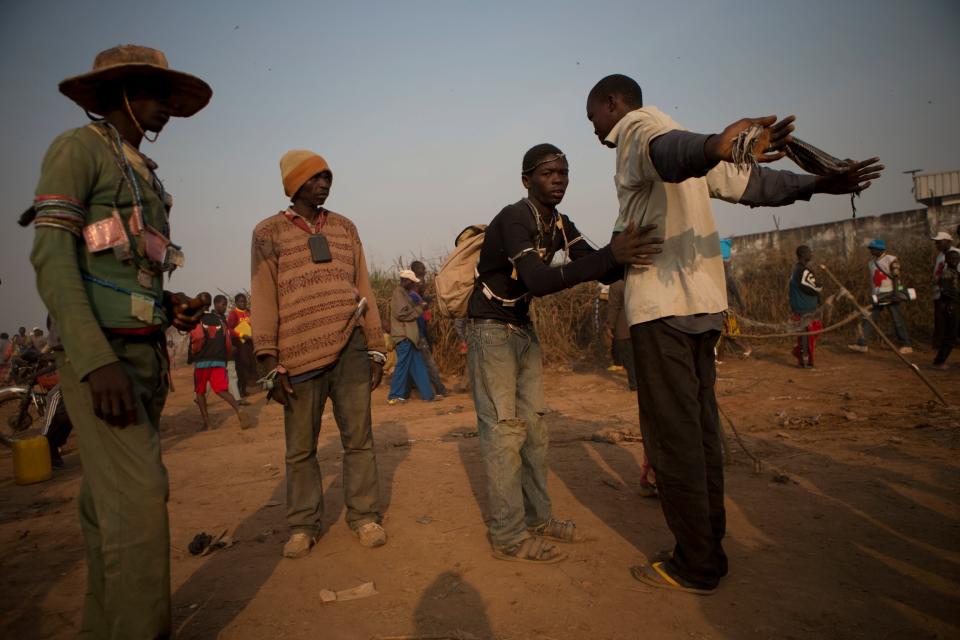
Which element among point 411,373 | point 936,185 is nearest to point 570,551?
point 411,373

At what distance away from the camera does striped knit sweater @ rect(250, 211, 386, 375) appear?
10.9ft

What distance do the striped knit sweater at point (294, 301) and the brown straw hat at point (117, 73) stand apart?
43.7 inches

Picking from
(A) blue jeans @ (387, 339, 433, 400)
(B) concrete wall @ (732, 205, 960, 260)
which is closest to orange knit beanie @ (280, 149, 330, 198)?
(A) blue jeans @ (387, 339, 433, 400)

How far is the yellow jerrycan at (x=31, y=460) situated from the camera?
18.4 feet

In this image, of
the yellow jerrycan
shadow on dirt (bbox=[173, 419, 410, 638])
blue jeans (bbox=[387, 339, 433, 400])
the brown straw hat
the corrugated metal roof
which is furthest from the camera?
the corrugated metal roof

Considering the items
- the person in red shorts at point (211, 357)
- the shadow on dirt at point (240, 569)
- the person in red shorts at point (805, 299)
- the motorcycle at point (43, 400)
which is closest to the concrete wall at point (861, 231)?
the person in red shorts at point (805, 299)

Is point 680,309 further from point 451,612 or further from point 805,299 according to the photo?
point 805,299

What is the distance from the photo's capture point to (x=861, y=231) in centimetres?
1794

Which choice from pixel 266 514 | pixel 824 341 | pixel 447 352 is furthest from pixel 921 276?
pixel 266 514

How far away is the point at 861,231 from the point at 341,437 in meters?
19.6

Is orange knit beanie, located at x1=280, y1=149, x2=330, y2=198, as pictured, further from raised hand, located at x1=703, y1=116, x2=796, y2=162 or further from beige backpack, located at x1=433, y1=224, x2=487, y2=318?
raised hand, located at x1=703, y1=116, x2=796, y2=162

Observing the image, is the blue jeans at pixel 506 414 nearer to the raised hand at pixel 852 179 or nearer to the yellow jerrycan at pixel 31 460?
the raised hand at pixel 852 179

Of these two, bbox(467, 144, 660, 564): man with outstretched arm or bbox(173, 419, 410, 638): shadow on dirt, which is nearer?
bbox(173, 419, 410, 638): shadow on dirt

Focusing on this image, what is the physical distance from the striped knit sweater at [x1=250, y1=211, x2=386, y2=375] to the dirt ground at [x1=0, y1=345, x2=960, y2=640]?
3.85 feet
